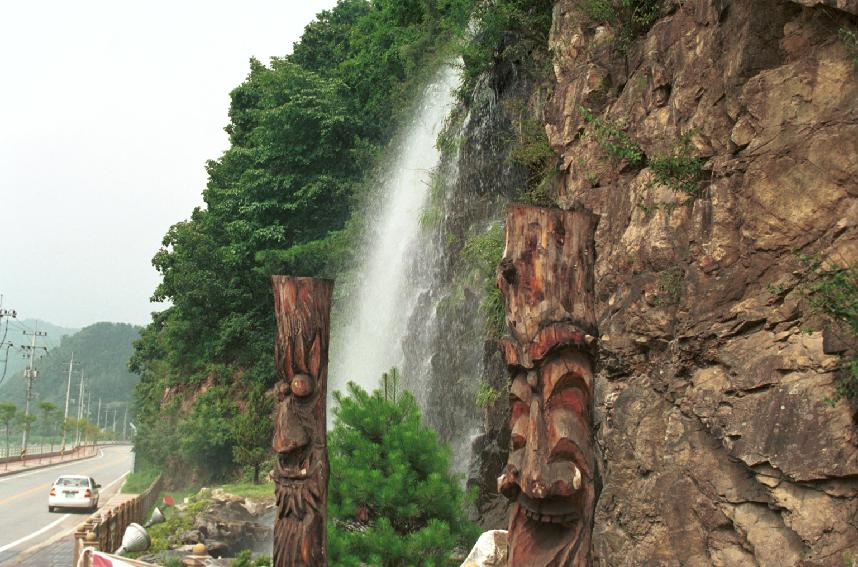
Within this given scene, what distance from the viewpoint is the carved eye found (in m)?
7.57

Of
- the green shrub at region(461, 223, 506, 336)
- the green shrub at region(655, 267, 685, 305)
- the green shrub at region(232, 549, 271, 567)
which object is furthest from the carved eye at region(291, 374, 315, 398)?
the green shrub at region(461, 223, 506, 336)


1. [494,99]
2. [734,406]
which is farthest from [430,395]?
[734,406]

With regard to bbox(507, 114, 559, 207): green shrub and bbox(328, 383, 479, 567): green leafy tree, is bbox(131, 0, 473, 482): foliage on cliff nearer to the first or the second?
bbox(507, 114, 559, 207): green shrub

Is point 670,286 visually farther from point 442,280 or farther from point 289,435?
point 442,280

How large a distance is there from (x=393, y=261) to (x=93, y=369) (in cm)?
11117

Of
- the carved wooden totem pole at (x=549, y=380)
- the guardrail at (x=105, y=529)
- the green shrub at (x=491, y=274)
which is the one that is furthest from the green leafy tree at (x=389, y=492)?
the green shrub at (x=491, y=274)

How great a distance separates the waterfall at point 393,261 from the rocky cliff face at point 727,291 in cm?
893

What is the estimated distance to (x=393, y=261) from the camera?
832 inches

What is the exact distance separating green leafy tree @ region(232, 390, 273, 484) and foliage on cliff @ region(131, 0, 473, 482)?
348 mm

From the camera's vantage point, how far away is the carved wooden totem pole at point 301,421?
7465mm

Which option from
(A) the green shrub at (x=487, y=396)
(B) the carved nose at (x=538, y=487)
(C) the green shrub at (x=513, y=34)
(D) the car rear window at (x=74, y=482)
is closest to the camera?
(B) the carved nose at (x=538, y=487)

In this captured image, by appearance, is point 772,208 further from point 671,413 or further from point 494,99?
point 494,99

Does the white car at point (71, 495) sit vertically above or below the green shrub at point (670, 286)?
below

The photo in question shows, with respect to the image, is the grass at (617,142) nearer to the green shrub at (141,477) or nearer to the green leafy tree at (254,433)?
the green leafy tree at (254,433)
